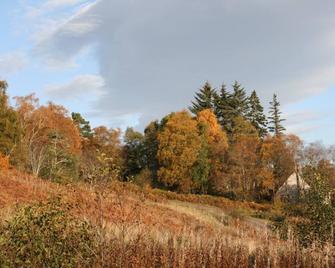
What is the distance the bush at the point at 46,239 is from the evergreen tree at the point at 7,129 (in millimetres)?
36998

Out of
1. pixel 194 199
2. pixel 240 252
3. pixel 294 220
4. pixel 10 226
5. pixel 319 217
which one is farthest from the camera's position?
pixel 194 199

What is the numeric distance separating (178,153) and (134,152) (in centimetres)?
1124

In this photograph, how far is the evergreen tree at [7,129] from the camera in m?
43.5

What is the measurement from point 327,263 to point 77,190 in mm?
4210

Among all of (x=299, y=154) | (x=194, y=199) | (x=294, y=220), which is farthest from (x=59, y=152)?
(x=294, y=220)

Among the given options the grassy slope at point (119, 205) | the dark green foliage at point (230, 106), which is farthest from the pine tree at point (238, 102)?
the grassy slope at point (119, 205)

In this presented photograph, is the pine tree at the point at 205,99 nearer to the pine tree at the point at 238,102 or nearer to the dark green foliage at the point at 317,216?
the pine tree at the point at 238,102

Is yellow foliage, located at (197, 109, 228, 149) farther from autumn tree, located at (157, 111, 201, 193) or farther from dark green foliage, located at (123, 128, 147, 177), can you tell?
dark green foliage, located at (123, 128, 147, 177)

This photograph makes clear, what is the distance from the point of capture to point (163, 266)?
320 inches

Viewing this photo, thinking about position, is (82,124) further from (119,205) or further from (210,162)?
(119,205)

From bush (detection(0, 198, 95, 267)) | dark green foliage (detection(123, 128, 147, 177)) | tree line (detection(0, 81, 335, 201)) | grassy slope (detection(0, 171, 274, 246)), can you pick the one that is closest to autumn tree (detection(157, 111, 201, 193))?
tree line (detection(0, 81, 335, 201))

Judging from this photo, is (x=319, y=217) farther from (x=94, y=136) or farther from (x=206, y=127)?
(x=94, y=136)

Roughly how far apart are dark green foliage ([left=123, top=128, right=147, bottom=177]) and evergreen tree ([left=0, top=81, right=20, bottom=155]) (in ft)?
69.1

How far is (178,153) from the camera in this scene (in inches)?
2299
